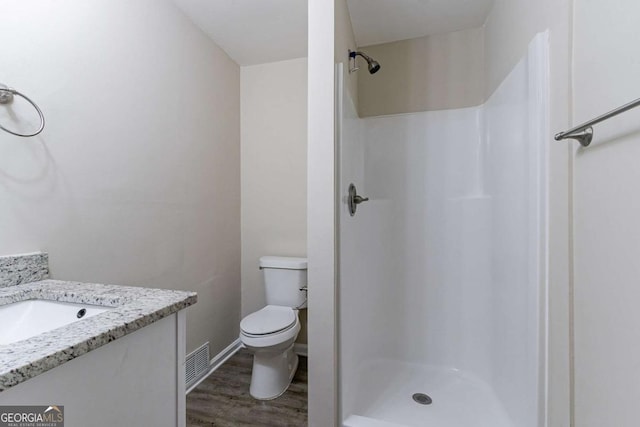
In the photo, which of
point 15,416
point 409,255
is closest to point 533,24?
point 409,255

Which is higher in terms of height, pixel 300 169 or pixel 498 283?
pixel 300 169

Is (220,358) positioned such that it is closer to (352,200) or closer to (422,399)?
(422,399)

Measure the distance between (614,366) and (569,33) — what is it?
99 cm

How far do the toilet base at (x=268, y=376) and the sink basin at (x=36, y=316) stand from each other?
1073 mm

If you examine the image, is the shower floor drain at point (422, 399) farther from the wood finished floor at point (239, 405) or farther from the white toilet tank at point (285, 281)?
the white toilet tank at point (285, 281)

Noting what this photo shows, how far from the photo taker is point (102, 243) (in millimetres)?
1350

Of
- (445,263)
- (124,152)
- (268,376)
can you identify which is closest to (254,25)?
(124,152)

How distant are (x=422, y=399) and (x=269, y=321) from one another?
99cm

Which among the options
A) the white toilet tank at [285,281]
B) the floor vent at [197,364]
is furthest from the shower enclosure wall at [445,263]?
the floor vent at [197,364]

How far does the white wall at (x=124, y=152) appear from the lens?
1.09 metres

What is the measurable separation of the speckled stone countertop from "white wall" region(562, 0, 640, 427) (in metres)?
1.13

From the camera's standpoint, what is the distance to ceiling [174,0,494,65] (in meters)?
1.73

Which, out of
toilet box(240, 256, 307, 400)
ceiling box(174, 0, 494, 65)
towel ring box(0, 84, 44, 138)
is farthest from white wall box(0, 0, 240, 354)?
toilet box(240, 256, 307, 400)

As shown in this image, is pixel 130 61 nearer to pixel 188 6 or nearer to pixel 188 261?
pixel 188 6
